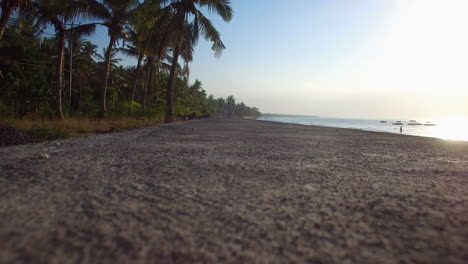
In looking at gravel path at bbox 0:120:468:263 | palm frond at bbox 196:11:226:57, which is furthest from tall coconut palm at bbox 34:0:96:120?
gravel path at bbox 0:120:468:263

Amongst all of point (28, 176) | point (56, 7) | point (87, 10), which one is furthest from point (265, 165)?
point (87, 10)

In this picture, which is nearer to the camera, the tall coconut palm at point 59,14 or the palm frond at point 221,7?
the tall coconut palm at point 59,14

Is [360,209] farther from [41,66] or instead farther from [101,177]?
[41,66]

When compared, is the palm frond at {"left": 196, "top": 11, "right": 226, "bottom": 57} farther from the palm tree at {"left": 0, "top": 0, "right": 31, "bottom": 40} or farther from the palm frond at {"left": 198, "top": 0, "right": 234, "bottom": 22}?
the palm tree at {"left": 0, "top": 0, "right": 31, "bottom": 40}

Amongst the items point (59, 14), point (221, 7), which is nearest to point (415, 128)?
point (221, 7)

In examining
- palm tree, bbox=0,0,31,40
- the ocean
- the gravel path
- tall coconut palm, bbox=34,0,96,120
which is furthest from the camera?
the ocean

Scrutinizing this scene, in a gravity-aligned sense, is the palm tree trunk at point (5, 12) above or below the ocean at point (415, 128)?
above

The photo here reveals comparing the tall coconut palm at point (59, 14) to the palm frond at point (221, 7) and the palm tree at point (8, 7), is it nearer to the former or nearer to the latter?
the palm tree at point (8, 7)

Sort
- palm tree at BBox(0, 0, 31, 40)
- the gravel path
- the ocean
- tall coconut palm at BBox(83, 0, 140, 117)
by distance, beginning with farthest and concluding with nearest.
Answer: the ocean → tall coconut palm at BBox(83, 0, 140, 117) → palm tree at BBox(0, 0, 31, 40) → the gravel path

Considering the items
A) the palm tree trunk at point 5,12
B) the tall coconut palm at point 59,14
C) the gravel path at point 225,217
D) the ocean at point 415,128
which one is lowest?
the gravel path at point 225,217

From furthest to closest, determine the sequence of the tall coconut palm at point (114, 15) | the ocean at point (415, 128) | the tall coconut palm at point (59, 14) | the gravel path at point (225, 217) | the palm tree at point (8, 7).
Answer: the ocean at point (415, 128) < the tall coconut palm at point (114, 15) < the tall coconut palm at point (59, 14) < the palm tree at point (8, 7) < the gravel path at point (225, 217)

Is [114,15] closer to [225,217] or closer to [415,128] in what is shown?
[225,217]

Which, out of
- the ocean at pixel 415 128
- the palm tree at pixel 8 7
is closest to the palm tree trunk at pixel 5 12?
the palm tree at pixel 8 7

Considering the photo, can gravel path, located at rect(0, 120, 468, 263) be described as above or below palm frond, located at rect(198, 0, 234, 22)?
below
